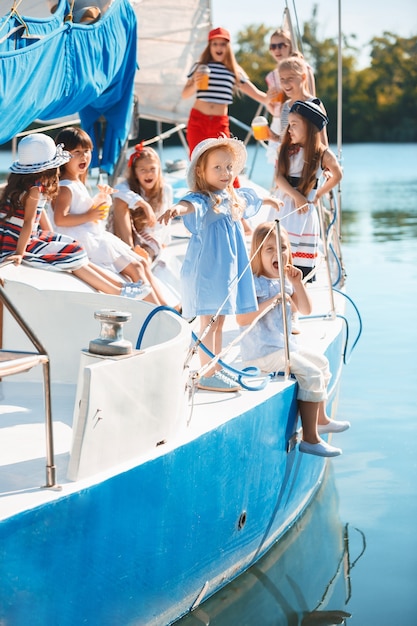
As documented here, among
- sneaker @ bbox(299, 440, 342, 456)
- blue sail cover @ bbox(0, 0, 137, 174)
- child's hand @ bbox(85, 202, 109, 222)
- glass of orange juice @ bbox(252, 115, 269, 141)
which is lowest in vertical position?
sneaker @ bbox(299, 440, 342, 456)

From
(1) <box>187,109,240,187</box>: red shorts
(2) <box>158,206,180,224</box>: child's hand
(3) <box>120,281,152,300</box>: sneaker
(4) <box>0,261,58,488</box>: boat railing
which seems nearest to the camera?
(4) <box>0,261,58,488</box>: boat railing

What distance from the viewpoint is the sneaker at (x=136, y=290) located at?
5.59m

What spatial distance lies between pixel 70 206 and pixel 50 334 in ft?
4.95

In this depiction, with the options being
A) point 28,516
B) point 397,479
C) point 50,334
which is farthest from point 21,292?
point 397,479

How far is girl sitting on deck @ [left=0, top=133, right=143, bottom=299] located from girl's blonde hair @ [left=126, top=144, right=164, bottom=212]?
133 cm

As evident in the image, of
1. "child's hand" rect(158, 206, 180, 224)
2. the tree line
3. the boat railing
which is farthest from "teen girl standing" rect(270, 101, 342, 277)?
the tree line

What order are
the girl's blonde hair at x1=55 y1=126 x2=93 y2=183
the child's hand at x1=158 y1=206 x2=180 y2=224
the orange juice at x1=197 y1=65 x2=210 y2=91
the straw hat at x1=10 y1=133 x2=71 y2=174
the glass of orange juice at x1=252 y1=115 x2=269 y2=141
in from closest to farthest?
1. the child's hand at x1=158 y1=206 x2=180 y2=224
2. the straw hat at x1=10 y1=133 x2=71 y2=174
3. the girl's blonde hair at x1=55 y1=126 x2=93 y2=183
4. the glass of orange juice at x1=252 y1=115 x2=269 y2=141
5. the orange juice at x1=197 y1=65 x2=210 y2=91

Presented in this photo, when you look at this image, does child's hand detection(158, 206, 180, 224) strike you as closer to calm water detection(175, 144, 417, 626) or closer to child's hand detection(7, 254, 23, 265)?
child's hand detection(7, 254, 23, 265)

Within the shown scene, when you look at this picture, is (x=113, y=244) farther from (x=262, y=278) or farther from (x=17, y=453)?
(x=17, y=453)

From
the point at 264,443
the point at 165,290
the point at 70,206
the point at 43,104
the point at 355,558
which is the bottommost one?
the point at 355,558

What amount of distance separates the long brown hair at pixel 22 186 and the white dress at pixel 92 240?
69 centimetres

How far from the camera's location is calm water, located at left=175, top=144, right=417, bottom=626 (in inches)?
181

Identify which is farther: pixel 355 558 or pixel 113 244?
pixel 113 244

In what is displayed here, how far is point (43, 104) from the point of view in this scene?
16.5ft
